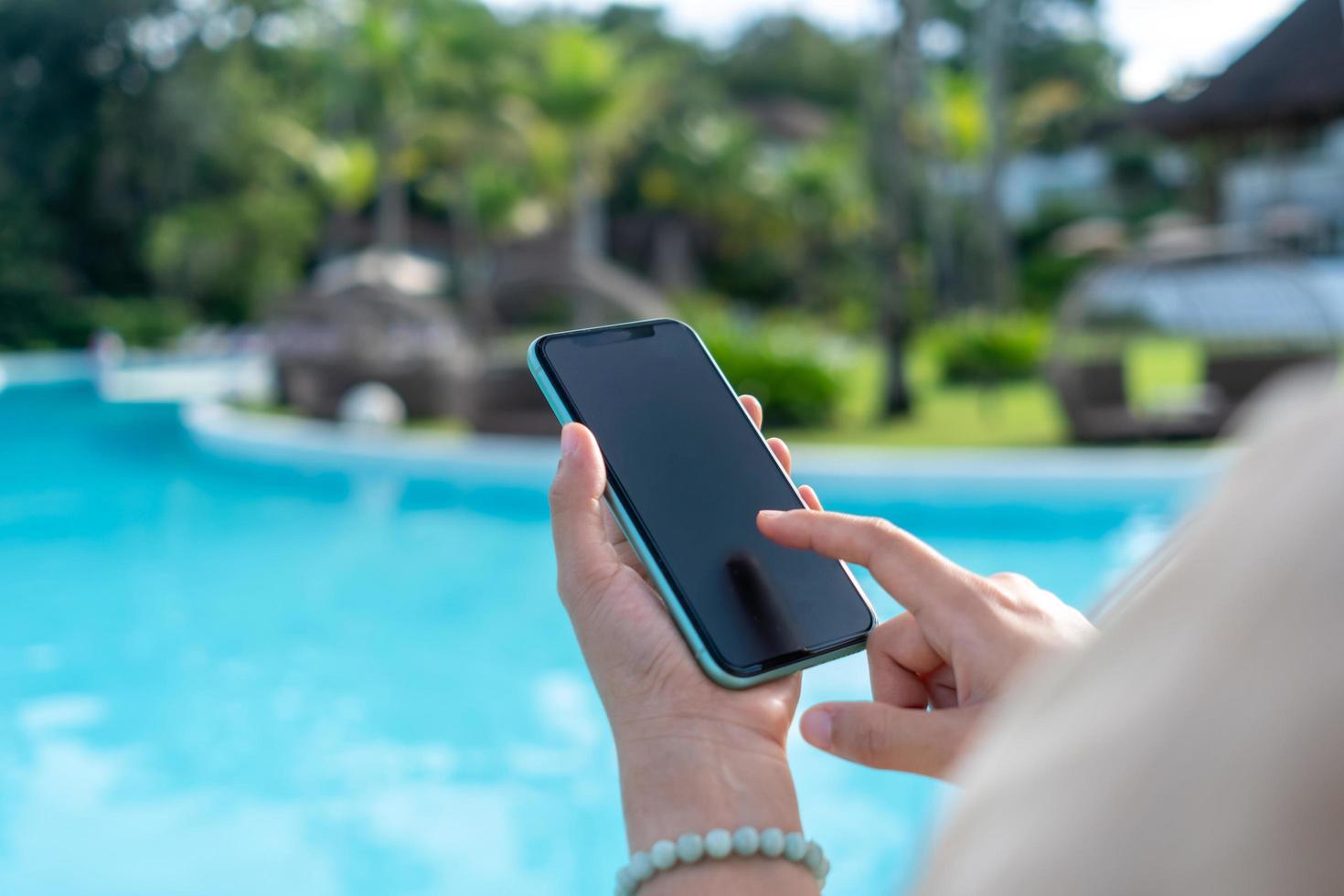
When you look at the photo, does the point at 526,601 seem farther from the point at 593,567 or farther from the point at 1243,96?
the point at 1243,96

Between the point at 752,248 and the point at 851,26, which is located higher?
the point at 851,26

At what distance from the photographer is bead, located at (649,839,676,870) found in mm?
1051

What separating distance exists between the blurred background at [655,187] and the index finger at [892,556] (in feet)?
38.2

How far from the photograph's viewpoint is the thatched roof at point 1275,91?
1906cm

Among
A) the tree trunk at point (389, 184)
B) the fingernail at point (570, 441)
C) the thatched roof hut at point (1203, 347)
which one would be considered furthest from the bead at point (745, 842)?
the tree trunk at point (389, 184)

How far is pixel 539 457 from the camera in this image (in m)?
11.0

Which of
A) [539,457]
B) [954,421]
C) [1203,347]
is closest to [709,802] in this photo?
[539,457]

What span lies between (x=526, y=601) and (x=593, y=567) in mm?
6320

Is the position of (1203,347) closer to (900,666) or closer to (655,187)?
(900,666)

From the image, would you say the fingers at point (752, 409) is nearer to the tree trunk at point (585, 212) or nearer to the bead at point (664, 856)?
the bead at point (664, 856)

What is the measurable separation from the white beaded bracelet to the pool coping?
836 cm

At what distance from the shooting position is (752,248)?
33312 mm

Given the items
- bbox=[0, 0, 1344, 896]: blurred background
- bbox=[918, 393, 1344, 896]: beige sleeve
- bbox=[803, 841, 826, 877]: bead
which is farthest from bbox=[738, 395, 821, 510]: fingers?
bbox=[918, 393, 1344, 896]: beige sleeve

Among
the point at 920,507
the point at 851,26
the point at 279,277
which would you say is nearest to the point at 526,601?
the point at 920,507
